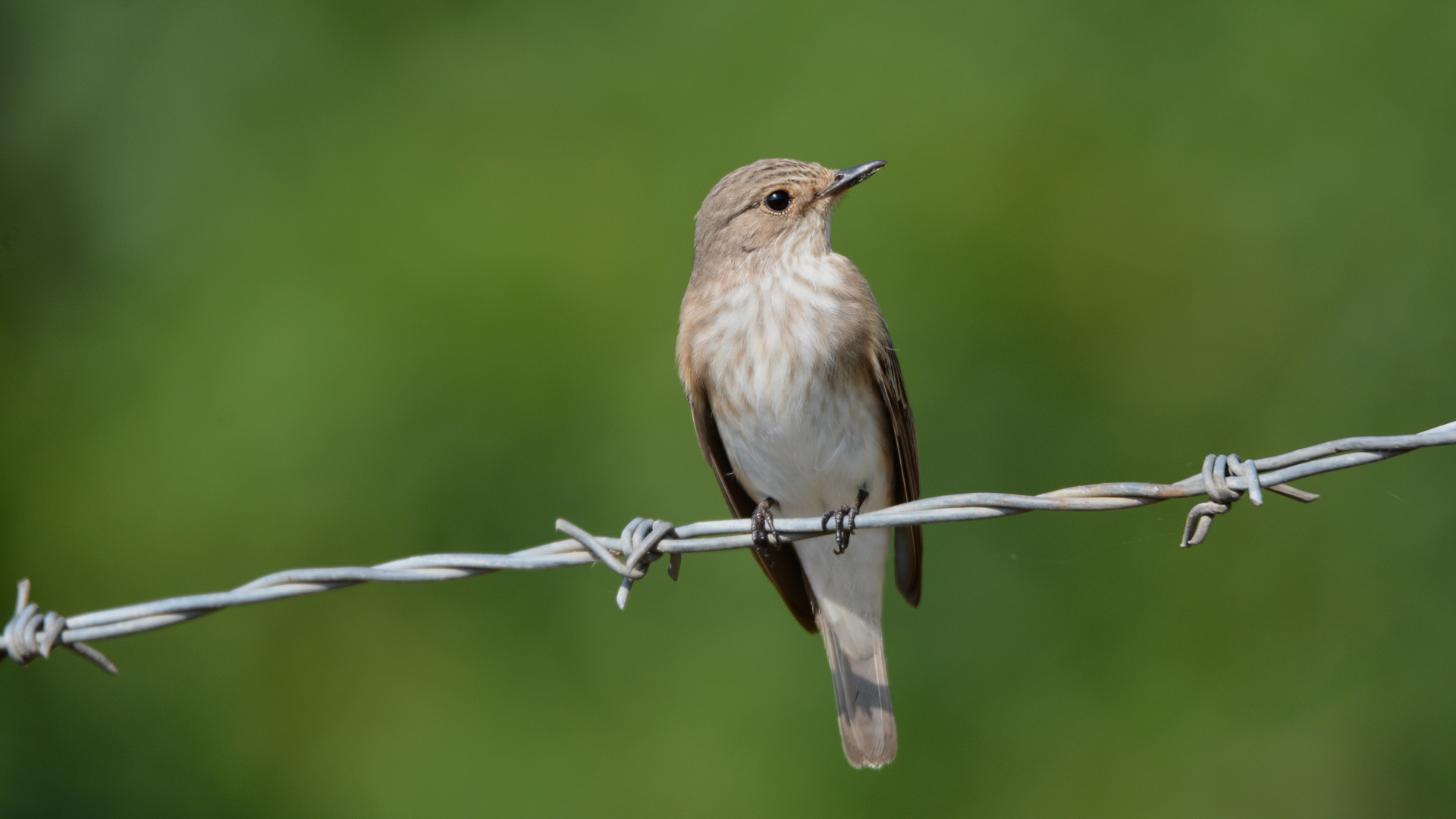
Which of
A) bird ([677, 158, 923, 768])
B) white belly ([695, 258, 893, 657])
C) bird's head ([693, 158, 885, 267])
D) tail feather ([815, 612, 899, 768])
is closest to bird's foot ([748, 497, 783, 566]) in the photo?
bird ([677, 158, 923, 768])

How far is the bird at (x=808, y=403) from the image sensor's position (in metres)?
3.83

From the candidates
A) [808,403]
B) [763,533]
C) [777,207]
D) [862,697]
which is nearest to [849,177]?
[777,207]

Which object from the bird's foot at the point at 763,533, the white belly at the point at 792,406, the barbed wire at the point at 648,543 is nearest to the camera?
the barbed wire at the point at 648,543

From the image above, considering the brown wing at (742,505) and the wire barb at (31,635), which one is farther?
Answer: the brown wing at (742,505)

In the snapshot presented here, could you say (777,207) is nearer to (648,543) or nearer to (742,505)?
(742,505)

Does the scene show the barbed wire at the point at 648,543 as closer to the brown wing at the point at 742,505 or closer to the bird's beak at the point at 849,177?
the brown wing at the point at 742,505

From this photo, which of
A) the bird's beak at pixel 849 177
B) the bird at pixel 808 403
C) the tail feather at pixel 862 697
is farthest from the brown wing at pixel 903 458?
the bird's beak at pixel 849 177

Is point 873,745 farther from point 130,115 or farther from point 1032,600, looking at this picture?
point 130,115

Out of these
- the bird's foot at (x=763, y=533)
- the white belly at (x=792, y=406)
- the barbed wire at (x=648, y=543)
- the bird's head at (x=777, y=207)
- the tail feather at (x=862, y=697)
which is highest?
the bird's head at (x=777, y=207)

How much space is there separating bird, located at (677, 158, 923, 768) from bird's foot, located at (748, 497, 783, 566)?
0.04 feet

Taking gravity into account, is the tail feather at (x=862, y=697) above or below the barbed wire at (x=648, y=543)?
below

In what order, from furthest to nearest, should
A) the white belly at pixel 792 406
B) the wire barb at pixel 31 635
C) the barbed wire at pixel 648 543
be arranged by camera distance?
the white belly at pixel 792 406 → the wire barb at pixel 31 635 → the barbed wire at pixel 648 543

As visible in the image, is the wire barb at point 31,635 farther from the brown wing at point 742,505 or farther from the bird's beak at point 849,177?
the bird's beak at point 849,177

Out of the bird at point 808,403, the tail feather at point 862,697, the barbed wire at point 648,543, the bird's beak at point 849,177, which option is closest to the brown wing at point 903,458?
the bird at point 808,403
